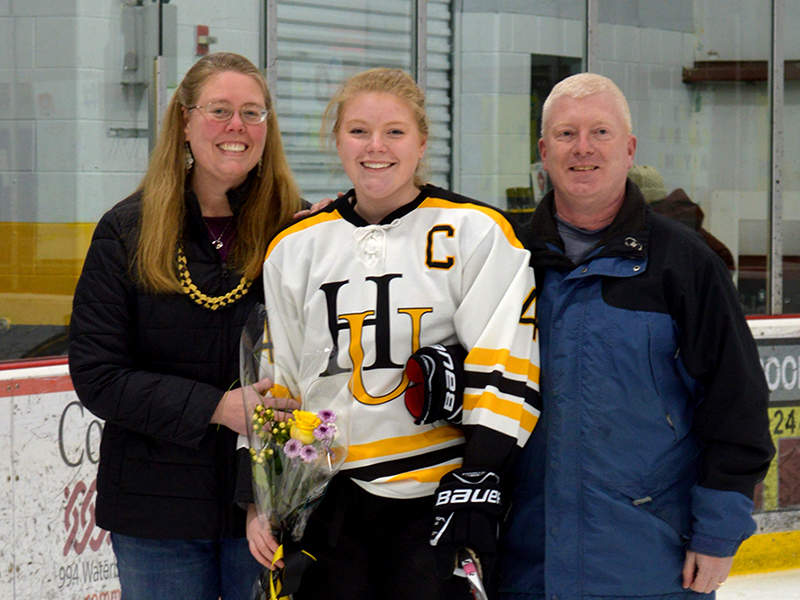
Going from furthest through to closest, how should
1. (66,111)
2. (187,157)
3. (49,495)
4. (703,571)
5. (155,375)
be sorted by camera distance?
(66,111)
(49,495)
(187,157)
(155,375)
(703,571)

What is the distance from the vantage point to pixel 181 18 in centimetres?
353

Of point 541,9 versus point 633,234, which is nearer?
point 633,234

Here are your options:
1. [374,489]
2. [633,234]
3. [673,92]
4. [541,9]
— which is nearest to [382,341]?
[374,489]

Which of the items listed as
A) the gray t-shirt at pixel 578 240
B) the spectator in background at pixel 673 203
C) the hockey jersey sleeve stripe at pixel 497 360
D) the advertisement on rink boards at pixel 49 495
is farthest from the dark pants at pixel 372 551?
the spectator in background at pixel 673 203

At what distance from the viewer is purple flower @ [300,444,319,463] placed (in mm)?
1532

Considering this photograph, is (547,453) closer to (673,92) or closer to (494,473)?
(494,473)

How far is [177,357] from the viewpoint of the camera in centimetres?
174

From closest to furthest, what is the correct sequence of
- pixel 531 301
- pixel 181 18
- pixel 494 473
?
pixel 494 473
pixel 531 301
pixel 181 18

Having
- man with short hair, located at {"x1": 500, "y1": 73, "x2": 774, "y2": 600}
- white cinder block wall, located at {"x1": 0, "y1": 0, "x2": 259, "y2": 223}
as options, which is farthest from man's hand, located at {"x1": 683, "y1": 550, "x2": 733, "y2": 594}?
white cinder block wall, located at {"x1": 0, "y1": 0, "x2": 259, "y2": 223}

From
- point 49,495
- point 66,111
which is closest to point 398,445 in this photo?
point 49,495

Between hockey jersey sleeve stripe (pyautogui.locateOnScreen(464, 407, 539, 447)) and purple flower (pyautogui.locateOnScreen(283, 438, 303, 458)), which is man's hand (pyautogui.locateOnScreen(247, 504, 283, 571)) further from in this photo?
hockey jersey sleeve stripe (pyautogui.locateOnScreen(464, 407, 539, 447))

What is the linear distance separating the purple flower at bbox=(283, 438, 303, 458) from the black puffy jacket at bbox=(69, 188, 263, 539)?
0.71ft

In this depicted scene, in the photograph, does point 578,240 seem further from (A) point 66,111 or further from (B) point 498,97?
(B) point 498,97

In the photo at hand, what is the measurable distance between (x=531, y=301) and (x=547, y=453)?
0.28 m
